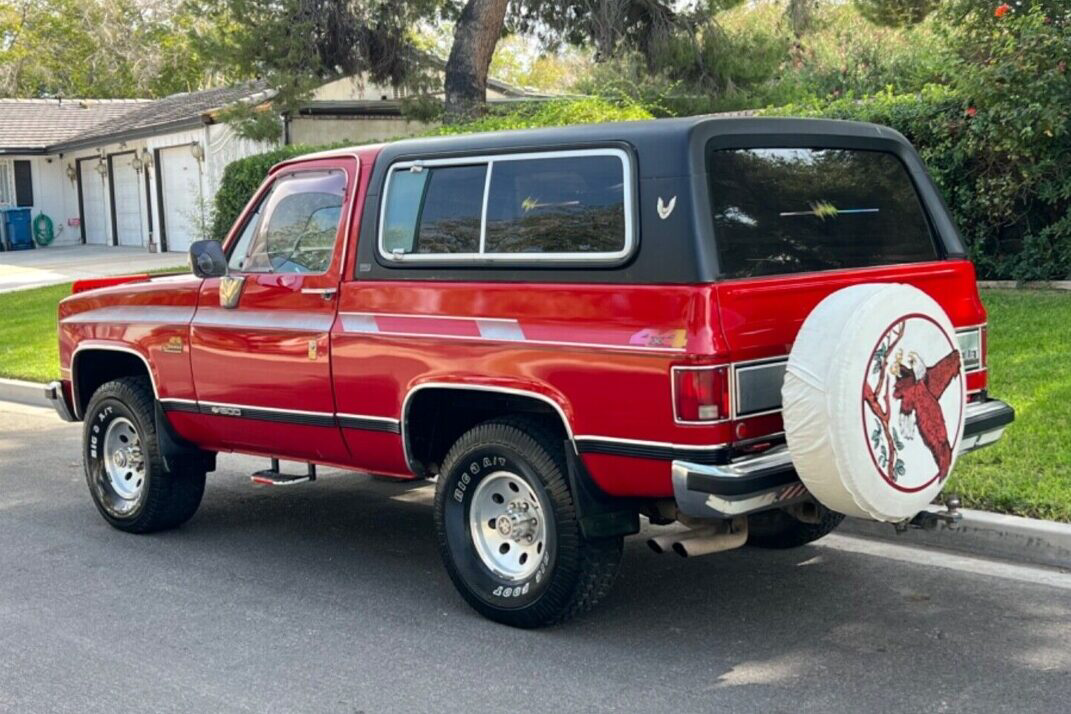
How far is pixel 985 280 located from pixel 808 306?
8.19 metres

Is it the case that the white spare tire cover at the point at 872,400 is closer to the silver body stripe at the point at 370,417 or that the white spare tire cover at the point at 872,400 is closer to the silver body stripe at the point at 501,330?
the silver body stripe at the point at 501,330

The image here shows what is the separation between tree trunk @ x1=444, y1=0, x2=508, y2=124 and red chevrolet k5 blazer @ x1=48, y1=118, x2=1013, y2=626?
1449 centimetres

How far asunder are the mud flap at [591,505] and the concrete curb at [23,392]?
8.37 meters

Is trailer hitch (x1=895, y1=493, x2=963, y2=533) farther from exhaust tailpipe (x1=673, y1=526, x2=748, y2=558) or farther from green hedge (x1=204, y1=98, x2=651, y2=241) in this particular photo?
green hedge (x1=204, y1=98, x2=651, y2=241)

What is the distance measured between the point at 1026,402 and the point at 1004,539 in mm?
2210

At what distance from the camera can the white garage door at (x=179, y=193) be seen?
28484 millimetres

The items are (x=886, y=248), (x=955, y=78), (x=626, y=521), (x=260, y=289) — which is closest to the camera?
(x=626, y=521)

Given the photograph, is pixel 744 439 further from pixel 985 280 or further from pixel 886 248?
pixel 985 280

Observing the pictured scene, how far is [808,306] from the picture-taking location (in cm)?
498

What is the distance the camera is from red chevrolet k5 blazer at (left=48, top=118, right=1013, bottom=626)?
468 centimetres

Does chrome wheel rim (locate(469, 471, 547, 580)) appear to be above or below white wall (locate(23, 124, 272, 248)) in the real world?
below

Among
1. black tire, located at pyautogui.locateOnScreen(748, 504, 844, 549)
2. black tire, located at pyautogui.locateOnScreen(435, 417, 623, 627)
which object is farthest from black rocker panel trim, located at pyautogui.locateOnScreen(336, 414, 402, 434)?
black tire, located at pyautogui.locateOnScreen(748, 504, 844, 549)

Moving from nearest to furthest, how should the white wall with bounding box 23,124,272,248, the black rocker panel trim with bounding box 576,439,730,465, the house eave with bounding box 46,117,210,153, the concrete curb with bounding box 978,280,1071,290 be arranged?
the black rocker panel trim with bounding box 576,439,730,465 < the concrete curb with bounding box 978,280,1071,290 < the white wall with bounding box 23,124,272,248 < the house eave with bounding box 46,117,210,153

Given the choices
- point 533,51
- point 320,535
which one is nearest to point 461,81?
point 533,51
